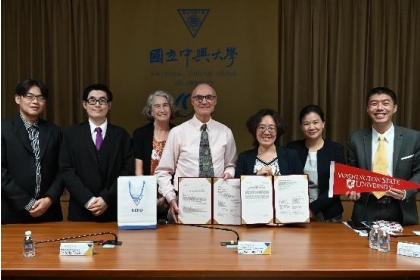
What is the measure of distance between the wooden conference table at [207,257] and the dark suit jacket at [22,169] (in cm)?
35

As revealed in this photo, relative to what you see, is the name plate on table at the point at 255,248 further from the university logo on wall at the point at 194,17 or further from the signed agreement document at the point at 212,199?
the university logo on wall at the point at 194,17

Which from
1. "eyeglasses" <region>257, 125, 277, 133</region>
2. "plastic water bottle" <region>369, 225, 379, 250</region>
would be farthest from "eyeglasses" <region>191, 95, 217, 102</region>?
"plastic water bottle" <region>369, 225, 379, 250</region>

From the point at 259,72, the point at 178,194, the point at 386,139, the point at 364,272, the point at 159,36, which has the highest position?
the point at 159,36

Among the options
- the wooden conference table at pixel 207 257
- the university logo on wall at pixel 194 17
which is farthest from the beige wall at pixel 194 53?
the wooden conference table at pixel 207 257

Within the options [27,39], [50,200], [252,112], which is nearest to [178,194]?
[50,200]

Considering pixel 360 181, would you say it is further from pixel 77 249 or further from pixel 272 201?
pixel 77 249

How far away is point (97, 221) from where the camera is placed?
2.76m

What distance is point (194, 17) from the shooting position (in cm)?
457

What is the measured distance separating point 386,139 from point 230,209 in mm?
1040

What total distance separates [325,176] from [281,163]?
0.42m

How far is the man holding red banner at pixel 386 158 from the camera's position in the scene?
265 cm

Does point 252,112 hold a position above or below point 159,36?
below

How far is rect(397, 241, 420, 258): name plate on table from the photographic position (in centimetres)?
189

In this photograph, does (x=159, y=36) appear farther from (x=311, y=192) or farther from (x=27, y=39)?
A: (x=311, y=192)
